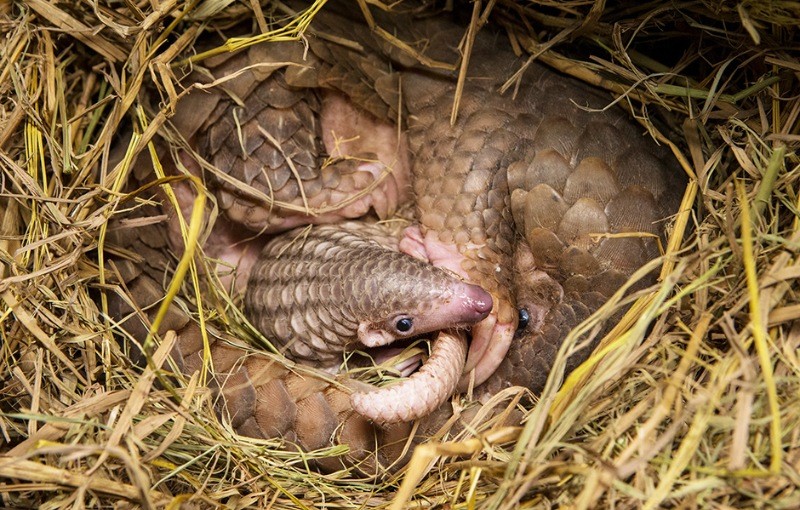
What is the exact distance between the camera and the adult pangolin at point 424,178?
2438 millimetres

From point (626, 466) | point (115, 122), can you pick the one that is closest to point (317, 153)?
point (115, 122)

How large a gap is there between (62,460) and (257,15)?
164 cm

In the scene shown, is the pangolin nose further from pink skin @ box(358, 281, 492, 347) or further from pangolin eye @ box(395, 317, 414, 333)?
pangolin eye @ box(395, 317, 414, 333)

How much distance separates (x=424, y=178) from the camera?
2.82m

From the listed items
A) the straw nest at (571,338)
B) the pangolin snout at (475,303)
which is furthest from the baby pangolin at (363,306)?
the straw nest at (571,338)

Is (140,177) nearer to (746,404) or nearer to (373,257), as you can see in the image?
(373,257)

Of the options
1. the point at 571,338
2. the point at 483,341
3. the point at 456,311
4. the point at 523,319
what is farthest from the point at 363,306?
the point at 571,338

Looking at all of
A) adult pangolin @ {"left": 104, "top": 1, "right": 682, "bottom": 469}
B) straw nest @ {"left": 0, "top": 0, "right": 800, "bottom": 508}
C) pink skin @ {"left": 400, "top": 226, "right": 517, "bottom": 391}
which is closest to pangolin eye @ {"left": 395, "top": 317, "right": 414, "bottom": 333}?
adult pangolin @ {"left": 104, "top": 1, "right": 682, "bottom": 469}

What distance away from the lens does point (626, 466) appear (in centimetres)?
171

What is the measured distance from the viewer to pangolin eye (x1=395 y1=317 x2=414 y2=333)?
7.91 feet

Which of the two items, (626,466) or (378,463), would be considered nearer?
(626,466)

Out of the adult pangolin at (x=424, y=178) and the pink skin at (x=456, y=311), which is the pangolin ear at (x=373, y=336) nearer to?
the pink skin at (x=456, y=311)

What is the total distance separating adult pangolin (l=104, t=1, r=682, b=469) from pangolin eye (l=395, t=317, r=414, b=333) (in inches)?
5.7

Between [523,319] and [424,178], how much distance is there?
2.28 feet
